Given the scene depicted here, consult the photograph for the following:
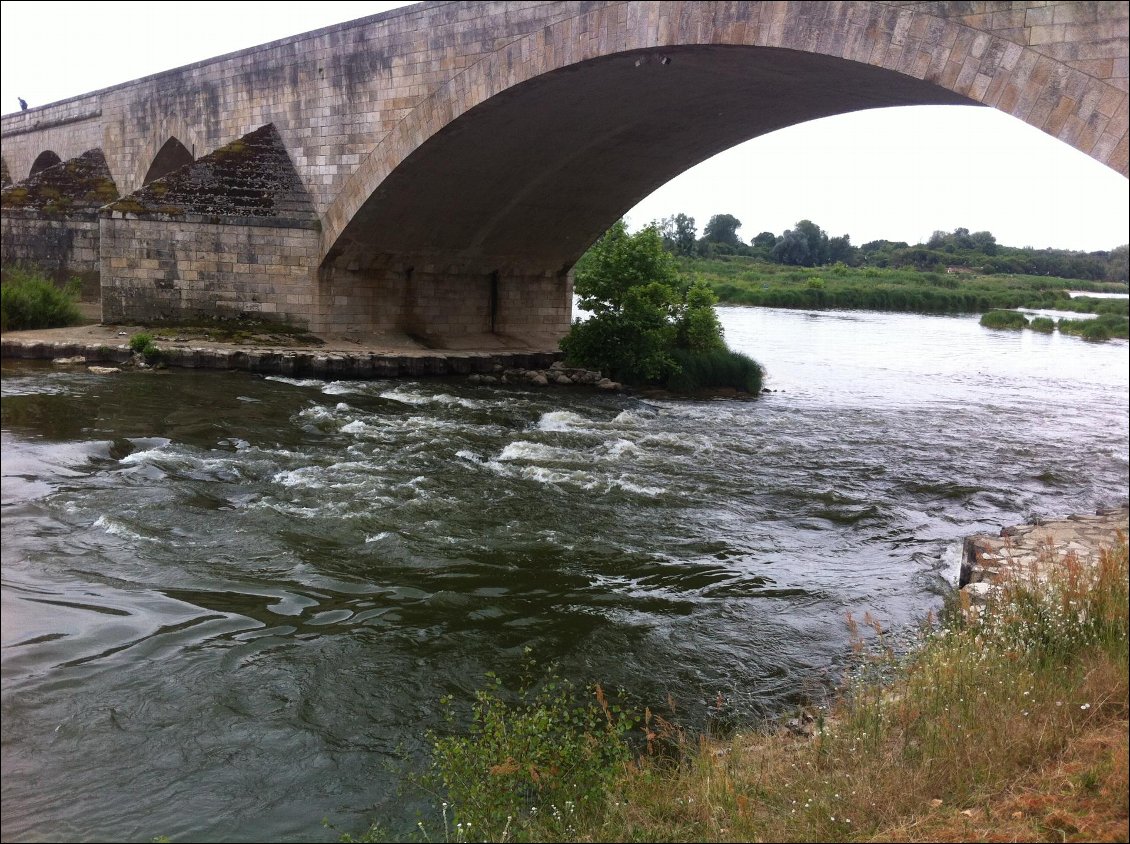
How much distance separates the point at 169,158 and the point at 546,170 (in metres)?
10.6

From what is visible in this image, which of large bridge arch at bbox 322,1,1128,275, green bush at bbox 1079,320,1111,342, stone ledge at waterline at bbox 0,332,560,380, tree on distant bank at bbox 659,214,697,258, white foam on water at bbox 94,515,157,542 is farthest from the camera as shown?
tree on distant bank at bbox 659,214,697,258

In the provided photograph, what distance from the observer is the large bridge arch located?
816 cm

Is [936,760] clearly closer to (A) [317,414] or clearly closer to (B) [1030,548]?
(B) [1030,548]

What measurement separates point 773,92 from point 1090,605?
10549 mm

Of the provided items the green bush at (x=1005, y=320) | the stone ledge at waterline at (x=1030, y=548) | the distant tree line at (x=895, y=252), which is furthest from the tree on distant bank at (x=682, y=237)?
the stone ledge at waterline at (x=1030, y=548)

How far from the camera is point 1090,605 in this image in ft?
13.4

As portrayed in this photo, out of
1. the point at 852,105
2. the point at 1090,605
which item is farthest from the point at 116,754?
the point at 852,105

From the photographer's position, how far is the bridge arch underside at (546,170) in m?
12.4

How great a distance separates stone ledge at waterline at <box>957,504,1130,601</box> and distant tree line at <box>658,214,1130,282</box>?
161cm

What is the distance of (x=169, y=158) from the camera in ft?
74.7

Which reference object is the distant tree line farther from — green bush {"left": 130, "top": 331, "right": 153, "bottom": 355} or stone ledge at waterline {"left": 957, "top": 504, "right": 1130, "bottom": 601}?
green bush {"left": 130, "top": 331, "right": 153, "bottom": 355}

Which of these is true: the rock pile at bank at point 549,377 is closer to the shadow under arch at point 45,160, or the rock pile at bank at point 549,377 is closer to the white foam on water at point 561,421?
the white foam on water at point 561,421

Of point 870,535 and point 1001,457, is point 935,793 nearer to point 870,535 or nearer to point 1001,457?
point 870,535

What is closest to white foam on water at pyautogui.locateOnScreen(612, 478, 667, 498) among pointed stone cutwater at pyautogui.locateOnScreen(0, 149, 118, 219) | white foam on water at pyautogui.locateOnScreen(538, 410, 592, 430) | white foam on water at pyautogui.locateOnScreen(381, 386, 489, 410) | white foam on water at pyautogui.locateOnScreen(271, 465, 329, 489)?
white foam on water at pyautogui.locateOnScreen(271, 465, 329, 489)
